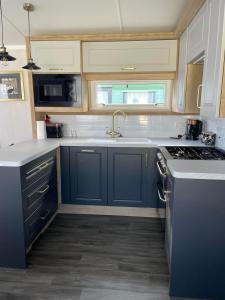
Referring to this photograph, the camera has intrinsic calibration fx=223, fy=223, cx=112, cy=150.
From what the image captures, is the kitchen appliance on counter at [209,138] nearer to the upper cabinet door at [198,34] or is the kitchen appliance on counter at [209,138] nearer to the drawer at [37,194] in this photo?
the upper cabinet door at [198,34]

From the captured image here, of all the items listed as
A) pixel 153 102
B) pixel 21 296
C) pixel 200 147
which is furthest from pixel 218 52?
pixel 21 296

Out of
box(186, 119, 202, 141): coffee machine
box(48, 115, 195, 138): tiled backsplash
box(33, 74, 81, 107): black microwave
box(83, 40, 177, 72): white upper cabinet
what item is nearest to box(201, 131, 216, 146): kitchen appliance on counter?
box(186, 119, 202, 141): coffee machine

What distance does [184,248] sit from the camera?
153cm

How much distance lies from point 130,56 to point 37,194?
1978mm

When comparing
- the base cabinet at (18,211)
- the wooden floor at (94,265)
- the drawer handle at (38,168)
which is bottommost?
the wooden floor at (94,265)

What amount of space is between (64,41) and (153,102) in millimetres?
1436

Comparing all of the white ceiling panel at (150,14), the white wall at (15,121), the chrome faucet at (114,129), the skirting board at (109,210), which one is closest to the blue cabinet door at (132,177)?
the skirting board at (109,210)

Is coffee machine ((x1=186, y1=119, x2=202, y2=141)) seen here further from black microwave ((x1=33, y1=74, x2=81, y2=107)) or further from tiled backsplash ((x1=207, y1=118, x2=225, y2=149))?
black microwave ((x1=33, y1=74, x2=81, y2=107))

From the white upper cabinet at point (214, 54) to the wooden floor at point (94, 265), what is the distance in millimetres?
1405

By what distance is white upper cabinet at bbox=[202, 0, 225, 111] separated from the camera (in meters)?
1.55

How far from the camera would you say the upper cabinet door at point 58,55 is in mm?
2814

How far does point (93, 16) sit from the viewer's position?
2279 millimetres

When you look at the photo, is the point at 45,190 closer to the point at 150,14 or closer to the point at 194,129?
the point at 194,129

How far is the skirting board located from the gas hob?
2.99ft
